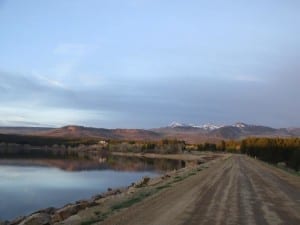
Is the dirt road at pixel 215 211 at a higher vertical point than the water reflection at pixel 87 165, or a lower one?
higher

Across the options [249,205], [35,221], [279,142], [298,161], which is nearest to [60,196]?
[35,221]

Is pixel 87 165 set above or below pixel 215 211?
below

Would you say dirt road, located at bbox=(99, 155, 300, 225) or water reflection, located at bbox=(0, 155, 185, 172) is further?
water reflection, located at bbox=(0, 155, 185, 172)

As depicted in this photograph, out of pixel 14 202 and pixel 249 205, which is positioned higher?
pixel 249 205

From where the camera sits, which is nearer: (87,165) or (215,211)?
(215,211)

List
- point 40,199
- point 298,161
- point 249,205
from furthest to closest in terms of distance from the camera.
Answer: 1. point 298,161
2. point 40,199
3. point 249,205

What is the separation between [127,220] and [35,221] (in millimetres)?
6206

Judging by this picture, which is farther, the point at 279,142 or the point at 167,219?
the point at 279,142

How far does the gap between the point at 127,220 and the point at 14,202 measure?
23.5 m

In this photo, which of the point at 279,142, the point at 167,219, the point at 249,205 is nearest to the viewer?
the point at 167,219

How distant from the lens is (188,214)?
18406 millimetres

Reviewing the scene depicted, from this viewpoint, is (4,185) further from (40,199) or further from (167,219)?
(167,219)

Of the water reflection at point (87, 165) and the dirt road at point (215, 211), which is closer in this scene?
the dirt road at point (215, 211)

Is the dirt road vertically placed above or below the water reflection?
above
